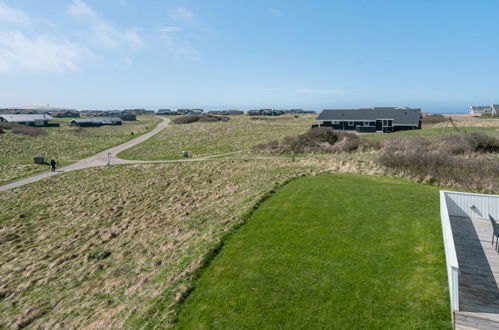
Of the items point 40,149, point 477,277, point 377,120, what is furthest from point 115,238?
point 377,120

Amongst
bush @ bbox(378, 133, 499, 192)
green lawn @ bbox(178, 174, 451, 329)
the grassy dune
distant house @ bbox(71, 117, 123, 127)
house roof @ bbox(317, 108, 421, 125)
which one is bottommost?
the grassy dune

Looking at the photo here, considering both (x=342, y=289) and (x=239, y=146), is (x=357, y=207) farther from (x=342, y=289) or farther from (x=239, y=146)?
(x=239, y=146)

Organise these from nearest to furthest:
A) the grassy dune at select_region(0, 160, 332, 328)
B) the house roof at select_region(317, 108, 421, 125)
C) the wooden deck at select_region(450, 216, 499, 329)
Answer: the wooden deck at select_region(450, 216, 499, 329), the grassy dune at select_region(0, 160, 332, 328), the house roof at select_region(317, 108, 421, 125)

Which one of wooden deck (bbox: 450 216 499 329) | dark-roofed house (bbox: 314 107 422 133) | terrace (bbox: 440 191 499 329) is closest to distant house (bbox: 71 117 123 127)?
dark-roofed house (bbox: 314 107 422 133)

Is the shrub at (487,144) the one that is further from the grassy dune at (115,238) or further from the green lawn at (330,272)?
the green lawn at (330,272)

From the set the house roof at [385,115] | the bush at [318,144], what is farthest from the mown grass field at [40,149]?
the house roof at [385,115]

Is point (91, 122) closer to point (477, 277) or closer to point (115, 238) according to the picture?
point (115, 238)

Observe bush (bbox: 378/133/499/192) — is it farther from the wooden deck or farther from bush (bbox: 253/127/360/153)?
the wooden deck
